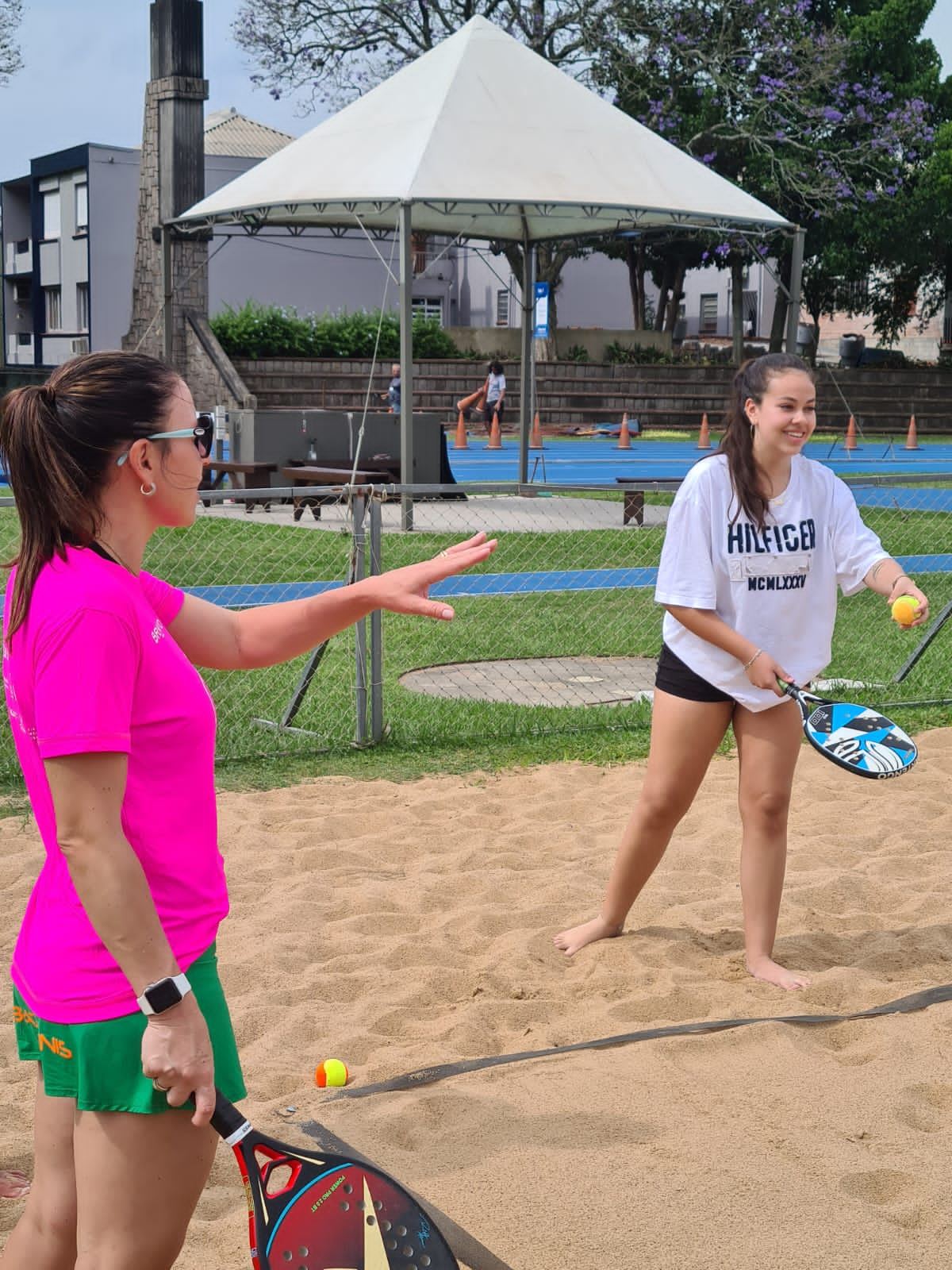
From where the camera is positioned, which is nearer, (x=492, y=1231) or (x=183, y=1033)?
(x=183, y=1033)

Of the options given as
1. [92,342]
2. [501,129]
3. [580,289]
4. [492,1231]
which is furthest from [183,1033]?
[580,289]

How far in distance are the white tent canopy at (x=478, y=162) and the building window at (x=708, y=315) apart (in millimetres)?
46680

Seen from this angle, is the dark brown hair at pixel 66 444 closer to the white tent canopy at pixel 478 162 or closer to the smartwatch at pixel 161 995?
the smartwatch at pixel 161 995

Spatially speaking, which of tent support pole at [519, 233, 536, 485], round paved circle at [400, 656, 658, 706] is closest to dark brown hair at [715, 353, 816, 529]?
round paved circle at [400, 656, 658, 706]

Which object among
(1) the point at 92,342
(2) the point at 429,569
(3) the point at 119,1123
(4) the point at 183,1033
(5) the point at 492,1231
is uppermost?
(1) the point at 92,342

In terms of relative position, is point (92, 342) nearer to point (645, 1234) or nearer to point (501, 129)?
point (501, 129)

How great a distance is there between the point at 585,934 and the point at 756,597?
1373mm

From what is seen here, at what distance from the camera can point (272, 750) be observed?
734 centimetres

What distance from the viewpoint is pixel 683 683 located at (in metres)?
4.52

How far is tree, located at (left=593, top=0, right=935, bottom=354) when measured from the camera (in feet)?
108

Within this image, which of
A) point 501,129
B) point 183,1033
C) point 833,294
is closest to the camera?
point 183,1033

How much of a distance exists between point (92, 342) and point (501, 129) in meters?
29.4

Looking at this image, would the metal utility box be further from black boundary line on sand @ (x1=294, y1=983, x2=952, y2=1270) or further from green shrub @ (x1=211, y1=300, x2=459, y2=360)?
black boundary line on sand @ (x1=294, y1=983, x2=952, y2=1270)

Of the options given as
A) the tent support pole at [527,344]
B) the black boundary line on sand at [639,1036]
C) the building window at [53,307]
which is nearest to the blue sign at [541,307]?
the tent support pole at [527,344]
